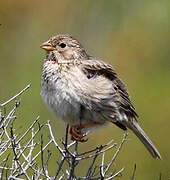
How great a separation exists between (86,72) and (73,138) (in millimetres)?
628

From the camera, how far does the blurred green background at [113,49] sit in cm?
878

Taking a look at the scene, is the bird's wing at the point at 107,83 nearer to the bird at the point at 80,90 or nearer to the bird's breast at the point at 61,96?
the bird at the point at 80,90

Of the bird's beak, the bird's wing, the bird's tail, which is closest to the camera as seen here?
the bird's wing

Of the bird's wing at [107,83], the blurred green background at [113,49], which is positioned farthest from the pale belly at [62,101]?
the blurred green background at [113,49]

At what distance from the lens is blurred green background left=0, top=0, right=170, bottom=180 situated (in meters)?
8.78

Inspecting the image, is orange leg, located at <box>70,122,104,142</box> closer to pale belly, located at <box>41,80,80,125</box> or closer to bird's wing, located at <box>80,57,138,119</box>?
pale belly, located at <box>41,80,80,125</box>

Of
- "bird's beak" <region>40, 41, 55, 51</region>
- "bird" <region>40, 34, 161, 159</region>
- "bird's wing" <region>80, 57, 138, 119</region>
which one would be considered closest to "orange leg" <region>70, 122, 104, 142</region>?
"bird" <region>40, 34, 161, 159</region>

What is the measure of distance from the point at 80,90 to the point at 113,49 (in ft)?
14.6

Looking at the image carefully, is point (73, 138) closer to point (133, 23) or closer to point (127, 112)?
Answer: point (127, 112)

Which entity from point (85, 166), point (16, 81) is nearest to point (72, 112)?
point (85, 166)

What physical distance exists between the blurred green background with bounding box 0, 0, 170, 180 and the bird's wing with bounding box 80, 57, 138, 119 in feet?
6.91

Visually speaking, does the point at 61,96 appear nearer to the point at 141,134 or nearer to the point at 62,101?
the point at 62,101

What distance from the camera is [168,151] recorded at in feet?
29.7

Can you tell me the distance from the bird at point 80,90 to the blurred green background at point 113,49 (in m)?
2.17
